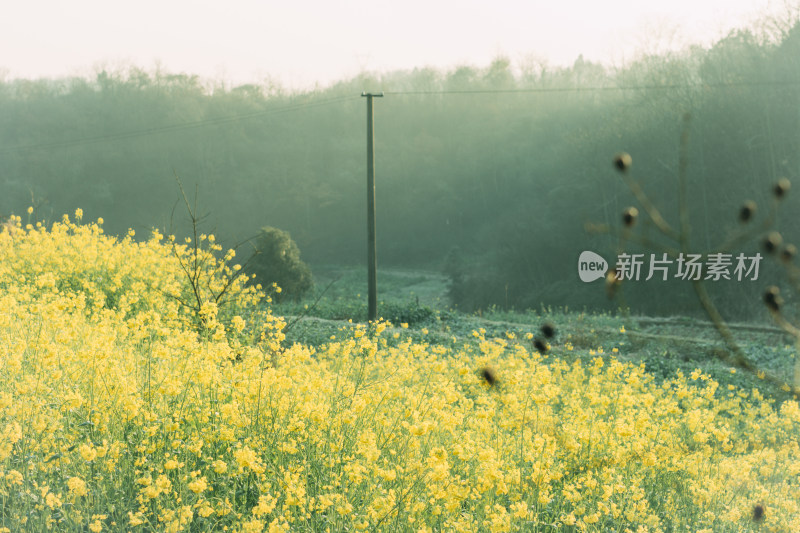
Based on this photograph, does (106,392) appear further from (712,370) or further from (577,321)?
(577,321)

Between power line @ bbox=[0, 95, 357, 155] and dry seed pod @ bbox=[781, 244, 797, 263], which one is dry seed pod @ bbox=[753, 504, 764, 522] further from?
power line @ bbox=[0, 95, 357, 155]

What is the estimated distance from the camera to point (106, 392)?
4355 mm

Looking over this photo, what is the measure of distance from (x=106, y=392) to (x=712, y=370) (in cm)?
908

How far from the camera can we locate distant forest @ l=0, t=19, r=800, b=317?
22.8 meters

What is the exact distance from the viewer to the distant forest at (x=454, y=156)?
22.8 m

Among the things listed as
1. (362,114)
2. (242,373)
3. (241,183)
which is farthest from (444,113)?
(242,373)

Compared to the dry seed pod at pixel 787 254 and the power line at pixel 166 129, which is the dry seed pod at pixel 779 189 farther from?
the power line at pixel 166 129

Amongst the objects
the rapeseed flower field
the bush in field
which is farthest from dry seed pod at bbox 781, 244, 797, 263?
the bush in field

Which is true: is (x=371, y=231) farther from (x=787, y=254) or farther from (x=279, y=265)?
(x=787, y=254)

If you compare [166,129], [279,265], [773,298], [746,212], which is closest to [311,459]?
[773,298]

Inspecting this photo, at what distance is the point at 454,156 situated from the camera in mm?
47188

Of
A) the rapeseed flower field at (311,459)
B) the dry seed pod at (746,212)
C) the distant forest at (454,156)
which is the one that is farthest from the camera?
the distant forest at (454,156)

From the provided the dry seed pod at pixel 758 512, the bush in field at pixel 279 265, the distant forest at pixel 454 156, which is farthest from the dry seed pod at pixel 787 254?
the bush in field at pixel 279 265

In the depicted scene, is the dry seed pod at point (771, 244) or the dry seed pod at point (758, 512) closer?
the dry seed pod at point (771, 244)
